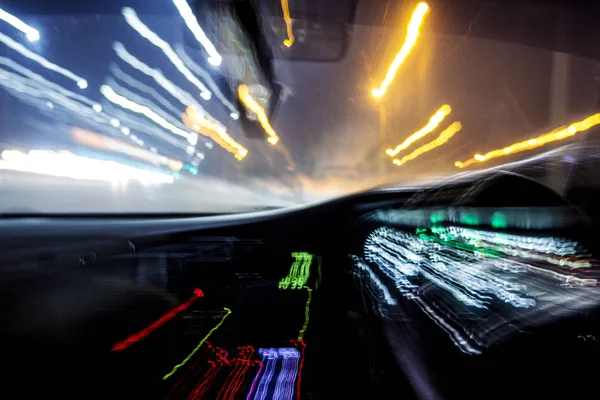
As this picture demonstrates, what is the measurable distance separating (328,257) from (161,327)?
3809mm

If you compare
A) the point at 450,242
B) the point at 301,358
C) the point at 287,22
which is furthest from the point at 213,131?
the point at 450,242

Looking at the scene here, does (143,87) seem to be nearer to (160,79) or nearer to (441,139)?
(160,79)

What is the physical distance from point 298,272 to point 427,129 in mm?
3620

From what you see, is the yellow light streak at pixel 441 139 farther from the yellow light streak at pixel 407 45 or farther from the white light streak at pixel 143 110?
the white light streak at pixel 143 110

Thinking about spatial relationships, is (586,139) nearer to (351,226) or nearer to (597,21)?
(597,21)

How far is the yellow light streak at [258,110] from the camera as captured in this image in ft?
20.0

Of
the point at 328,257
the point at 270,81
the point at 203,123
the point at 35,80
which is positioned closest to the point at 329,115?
the point at 270,81

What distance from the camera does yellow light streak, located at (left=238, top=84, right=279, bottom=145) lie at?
6081 millimetres

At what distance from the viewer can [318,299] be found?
6633 millimetres

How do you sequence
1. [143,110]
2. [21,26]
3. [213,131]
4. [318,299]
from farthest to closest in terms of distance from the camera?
[143,110]
[213,131]
[318,299]
[21,26]

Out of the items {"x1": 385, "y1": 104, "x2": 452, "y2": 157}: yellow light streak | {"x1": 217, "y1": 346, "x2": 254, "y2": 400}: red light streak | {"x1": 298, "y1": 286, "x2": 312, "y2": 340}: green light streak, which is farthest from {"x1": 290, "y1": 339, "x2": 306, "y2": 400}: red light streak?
{"x1": 385, "y1": 104, "x2": 452, "y2": 157}: yellow light streak

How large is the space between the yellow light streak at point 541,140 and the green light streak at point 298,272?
10.5ft

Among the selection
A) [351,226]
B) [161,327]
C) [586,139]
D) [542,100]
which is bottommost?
[161,327]

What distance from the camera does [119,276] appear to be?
29.1 ft
